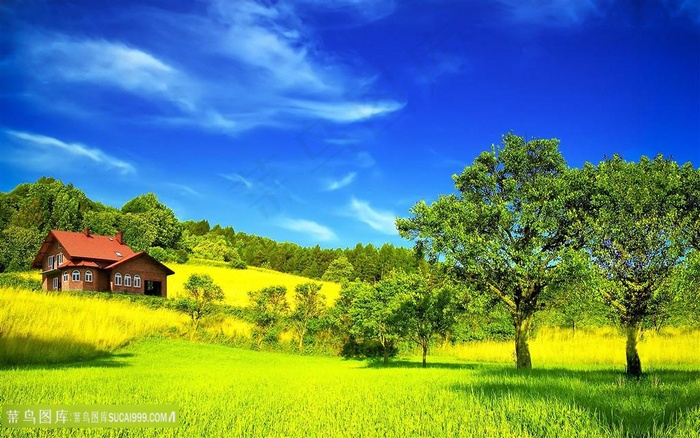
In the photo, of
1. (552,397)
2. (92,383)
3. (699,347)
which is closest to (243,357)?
(92,383)

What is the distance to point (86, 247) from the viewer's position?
68125mm

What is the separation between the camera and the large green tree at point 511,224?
2330 centimetres

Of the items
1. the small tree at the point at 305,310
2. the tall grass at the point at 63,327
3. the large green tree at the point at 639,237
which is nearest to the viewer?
the large green tree at the point at 639,237

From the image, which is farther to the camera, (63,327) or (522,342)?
(63,327)

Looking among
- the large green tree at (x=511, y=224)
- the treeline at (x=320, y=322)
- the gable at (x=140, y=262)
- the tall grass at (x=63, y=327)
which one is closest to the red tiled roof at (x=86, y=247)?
the gable at (x=140, y=262)

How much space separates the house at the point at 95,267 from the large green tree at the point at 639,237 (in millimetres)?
62415

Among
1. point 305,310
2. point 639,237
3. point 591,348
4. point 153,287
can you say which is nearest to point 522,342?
point 639,237

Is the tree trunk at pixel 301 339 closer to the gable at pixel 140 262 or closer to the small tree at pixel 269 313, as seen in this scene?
the small tree at pixel 269 313

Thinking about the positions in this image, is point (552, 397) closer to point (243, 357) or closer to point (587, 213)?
point (587, 213)

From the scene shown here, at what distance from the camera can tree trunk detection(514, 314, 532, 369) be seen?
25094mm

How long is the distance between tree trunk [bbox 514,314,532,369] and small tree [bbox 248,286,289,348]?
21949 mm

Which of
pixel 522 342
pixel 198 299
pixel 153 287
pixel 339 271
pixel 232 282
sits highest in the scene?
pixel 339 271

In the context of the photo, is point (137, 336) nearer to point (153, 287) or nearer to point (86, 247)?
point (153, 287)

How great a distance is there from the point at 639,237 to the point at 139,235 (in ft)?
335
